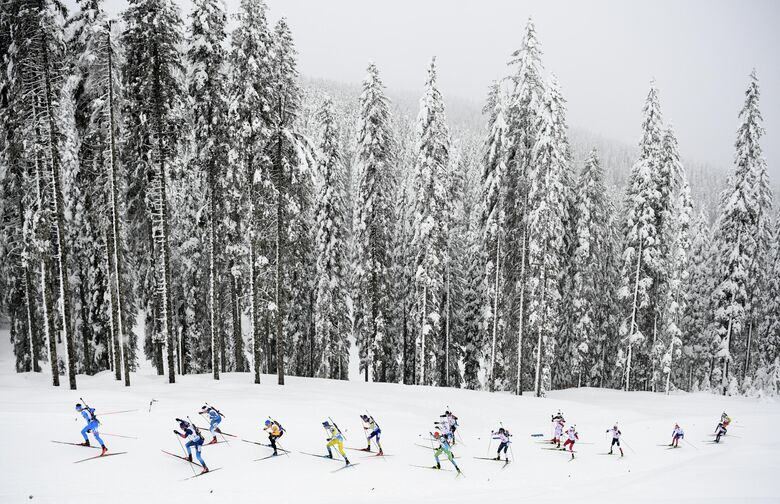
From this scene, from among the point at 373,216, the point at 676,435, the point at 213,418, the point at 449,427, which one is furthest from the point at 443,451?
the point at 373,216

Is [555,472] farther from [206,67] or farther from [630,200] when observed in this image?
[630,200]

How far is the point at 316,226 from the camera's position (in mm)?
33594

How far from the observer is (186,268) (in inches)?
1288

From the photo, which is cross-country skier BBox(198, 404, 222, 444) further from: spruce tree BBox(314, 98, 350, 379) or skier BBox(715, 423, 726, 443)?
skier BBox(715, 423, 726, 443)

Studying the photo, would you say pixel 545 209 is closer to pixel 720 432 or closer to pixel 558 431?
pixel 558 431

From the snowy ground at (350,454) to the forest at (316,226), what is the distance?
356 cm

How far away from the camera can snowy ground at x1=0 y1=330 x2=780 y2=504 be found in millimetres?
12875

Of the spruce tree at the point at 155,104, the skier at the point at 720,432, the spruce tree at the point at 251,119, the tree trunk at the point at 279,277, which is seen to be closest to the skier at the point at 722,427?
the skier at the point at 720,432

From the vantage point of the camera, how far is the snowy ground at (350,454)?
12875 millimetres

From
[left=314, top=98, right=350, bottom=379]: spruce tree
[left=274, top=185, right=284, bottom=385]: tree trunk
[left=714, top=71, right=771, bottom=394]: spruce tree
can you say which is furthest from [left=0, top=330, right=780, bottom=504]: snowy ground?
[left=714, top=71, right=771, bottom=394]: spruce tree

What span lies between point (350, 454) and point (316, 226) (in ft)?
66.5

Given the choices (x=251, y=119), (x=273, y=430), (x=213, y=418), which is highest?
(x=251, y=119)

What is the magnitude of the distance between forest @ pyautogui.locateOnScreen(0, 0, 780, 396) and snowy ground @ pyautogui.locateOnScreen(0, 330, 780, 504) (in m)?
3.56

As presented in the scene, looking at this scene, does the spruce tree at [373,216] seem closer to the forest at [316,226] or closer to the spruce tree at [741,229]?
the forest at [316,226]
